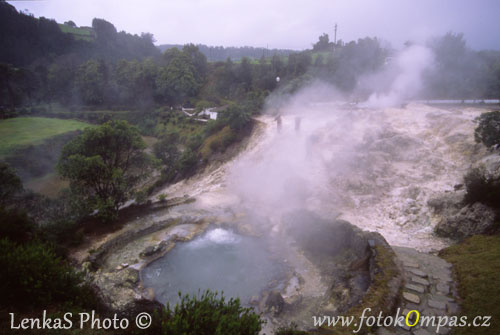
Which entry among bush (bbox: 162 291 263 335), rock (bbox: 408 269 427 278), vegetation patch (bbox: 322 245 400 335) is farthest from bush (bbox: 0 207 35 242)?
rock (bbox: 408 269 427 278)

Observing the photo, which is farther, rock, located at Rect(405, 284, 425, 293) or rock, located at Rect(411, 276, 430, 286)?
rock, located at Rect(411, 276, 430, 286)

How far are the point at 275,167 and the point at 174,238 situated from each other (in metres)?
8.41

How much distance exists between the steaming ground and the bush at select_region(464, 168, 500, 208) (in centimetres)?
180

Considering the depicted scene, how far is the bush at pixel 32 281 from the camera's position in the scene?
477 centimetres

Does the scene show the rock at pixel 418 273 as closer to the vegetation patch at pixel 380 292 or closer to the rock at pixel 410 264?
the rock at pixel 410 264

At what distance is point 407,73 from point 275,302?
23.5 meters

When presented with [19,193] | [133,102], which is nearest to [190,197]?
[19,193]

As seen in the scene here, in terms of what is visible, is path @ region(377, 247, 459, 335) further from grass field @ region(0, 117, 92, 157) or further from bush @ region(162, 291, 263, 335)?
grass field @ region(0, 117, 92, 157)

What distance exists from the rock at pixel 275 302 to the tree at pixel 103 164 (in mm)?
8945

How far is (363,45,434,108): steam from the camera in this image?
2214 cm

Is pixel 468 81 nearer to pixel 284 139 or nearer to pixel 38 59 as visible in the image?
pixel 284 139

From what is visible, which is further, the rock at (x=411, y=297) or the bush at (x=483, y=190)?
the bush at (x=483, y=190)

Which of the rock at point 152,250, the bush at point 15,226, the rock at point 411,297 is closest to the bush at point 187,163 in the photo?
the rock at point 152,250

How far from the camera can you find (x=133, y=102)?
42.9 meters
